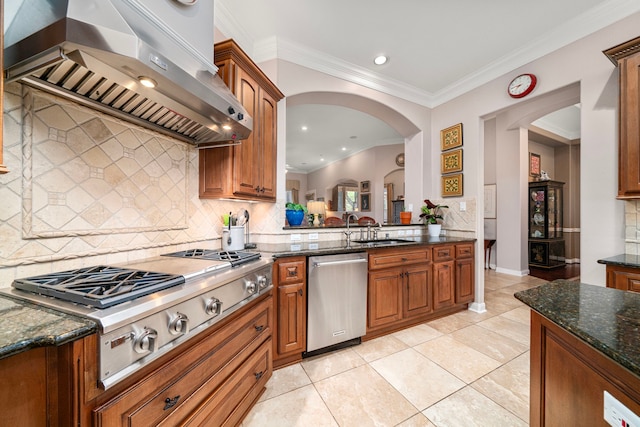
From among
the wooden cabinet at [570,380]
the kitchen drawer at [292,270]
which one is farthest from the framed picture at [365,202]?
the wooden cabinet at [570,380]

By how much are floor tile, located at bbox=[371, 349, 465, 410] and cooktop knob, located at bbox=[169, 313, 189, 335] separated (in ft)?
4.90

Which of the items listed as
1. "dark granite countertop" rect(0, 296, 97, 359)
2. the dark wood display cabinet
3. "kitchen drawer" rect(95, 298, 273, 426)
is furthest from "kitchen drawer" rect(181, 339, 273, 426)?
the dark wood display cabinet

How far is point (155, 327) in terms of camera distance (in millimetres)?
842

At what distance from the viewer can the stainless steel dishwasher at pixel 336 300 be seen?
198 cm

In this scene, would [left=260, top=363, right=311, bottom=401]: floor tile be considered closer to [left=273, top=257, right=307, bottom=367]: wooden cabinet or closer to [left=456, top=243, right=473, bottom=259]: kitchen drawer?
[left=273, top=257, right=307, bottom=367]: wooden cabinet

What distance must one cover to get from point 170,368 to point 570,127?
8174 millimetres

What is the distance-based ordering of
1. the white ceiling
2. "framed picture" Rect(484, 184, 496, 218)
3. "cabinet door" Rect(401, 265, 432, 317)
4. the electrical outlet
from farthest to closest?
"framed picture" Rect(484, 184, 496, 218) → "cabinet door" Rect(401, 265, 432, 317) → the white ceiling → the electrical outlet

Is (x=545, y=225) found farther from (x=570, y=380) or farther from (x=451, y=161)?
(x=570, y=380)

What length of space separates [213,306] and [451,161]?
337cm

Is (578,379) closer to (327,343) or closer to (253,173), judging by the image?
(327,343)

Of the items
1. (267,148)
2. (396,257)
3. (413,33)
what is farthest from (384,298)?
(413,33)

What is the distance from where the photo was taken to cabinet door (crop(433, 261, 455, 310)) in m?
2.71

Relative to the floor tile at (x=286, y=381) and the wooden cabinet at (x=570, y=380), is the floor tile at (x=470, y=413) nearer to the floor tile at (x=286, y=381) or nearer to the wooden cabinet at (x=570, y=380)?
the wooden cabinet at (x=570, y=380)

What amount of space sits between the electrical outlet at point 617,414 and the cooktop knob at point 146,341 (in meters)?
1.27
